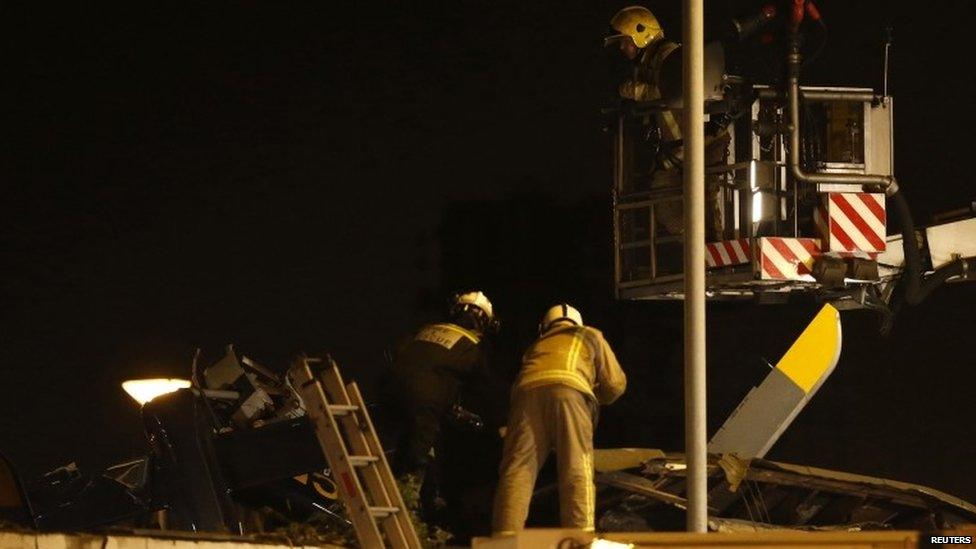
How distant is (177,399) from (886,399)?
788 centimetres

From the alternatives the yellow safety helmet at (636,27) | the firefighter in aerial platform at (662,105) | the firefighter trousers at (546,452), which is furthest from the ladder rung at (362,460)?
the yellow safety helmet at (636,27)

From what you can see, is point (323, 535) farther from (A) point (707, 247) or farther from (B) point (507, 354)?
(B) point (507, 354)

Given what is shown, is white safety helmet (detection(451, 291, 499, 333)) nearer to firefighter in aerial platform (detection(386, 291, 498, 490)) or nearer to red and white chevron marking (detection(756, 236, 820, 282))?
firefighter in aerial platform (detection(386, 291, 498, 490))

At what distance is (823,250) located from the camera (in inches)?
556

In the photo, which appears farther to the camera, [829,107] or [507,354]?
[507,354]

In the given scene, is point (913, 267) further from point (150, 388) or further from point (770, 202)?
point (150, 388)

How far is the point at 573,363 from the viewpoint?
36.8ft

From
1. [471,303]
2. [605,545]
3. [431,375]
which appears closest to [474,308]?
[471,303]

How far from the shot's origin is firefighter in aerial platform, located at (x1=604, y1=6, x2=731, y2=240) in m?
14.2

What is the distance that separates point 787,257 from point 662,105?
1.51 m

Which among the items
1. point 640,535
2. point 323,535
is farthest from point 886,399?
point 640,535

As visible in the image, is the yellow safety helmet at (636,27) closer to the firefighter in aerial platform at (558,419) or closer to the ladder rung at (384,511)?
the firefighter in aerial platform at (558,419)

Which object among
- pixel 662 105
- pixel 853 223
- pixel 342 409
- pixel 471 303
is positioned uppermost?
pixel 662 105

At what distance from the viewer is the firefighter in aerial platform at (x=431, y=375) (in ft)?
42.1
